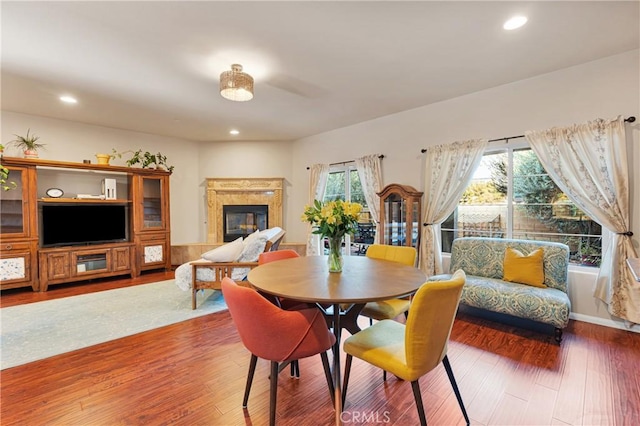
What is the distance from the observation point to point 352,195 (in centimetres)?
519

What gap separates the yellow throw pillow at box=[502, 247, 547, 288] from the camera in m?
2.82

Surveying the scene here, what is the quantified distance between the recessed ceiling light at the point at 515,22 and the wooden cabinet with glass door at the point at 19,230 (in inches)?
246

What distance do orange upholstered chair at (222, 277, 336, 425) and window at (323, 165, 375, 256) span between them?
323 cm

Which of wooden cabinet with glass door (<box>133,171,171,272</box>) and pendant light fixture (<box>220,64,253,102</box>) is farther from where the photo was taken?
wooden cabinet with glass door (<box>133,171,171,272</box>)

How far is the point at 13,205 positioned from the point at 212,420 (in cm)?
478

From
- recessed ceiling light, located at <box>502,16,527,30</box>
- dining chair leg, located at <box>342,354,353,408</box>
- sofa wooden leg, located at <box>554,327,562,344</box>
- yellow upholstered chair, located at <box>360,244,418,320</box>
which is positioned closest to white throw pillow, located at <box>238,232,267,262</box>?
yellow upholstered chair, located at <box>360,244,418,320</box>

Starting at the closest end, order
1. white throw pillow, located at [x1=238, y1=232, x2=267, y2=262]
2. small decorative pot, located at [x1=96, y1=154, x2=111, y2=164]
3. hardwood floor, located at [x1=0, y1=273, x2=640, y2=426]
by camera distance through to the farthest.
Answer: hardwood floor, located at [x1=0, y1=273, x2=640, y2=426] → white throw pillow, located at [x1=238, y1=232, x2=267, y2=262] → small decorative pot, located at [x1=96, y1=154, x2=111, y2=164]

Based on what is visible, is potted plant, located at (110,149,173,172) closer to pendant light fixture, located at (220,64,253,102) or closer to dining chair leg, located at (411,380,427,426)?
pendant light fixture, located at (220,64,253,102)

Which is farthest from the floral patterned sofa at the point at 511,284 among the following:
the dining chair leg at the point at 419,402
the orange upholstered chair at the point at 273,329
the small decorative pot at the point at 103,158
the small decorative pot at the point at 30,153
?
the small decorative pot at the point at 30,153

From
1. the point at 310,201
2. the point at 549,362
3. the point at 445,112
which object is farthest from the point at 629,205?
the point at 310,201

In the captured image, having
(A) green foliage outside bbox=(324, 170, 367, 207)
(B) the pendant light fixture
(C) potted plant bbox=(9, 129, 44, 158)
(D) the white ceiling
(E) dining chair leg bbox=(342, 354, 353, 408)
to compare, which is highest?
(D) the white ceiling

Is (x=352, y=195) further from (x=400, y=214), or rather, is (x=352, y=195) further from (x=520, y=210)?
(x=520, y=210)

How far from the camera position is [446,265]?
3895mm

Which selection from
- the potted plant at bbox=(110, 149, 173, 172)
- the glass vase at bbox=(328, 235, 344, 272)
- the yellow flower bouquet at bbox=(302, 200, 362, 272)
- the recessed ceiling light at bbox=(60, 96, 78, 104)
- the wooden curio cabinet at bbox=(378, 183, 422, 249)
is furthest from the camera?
the potted plant at bbox=(110, 149, 173, 172)
